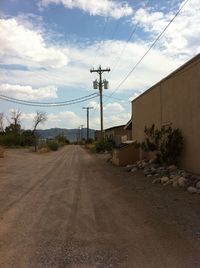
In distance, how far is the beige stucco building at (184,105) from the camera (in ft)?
58.4

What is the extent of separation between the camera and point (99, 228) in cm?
936

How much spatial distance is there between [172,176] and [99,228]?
9.15 meters

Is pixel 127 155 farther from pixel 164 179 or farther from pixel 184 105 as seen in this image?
pixel 164 179

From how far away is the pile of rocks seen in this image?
50.5ft

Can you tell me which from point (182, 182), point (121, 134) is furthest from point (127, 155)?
point (121, 134)

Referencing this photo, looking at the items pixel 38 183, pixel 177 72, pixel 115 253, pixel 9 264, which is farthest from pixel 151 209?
pixel 177 72

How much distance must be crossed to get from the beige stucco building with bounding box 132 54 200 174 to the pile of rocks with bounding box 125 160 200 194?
617mm

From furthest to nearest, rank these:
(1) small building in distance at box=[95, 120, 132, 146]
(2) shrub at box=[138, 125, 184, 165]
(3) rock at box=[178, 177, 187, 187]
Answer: (1) small building in distance at box=[95, 120, 132, 146], (2) shrub at box=[138, 125, 184, 165], (3) rock at box=[178, 177, 187, 187]

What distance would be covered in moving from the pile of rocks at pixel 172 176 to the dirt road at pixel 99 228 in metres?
0.73

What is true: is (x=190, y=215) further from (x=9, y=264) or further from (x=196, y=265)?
(x=9, y=264)

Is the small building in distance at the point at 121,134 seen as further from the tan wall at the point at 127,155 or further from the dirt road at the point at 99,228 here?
the dirt road at the point at 99,228

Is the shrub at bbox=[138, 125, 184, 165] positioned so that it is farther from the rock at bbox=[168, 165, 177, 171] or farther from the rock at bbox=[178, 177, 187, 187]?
the rock at bbox=[178, 177, 187, 187]

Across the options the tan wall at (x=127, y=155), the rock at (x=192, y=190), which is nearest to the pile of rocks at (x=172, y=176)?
the rock at (x=192, y=190)

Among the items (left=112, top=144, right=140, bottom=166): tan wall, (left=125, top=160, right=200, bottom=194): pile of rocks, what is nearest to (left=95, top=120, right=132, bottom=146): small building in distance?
(left=112, top=144, right=140, bottom=166): tan wall
